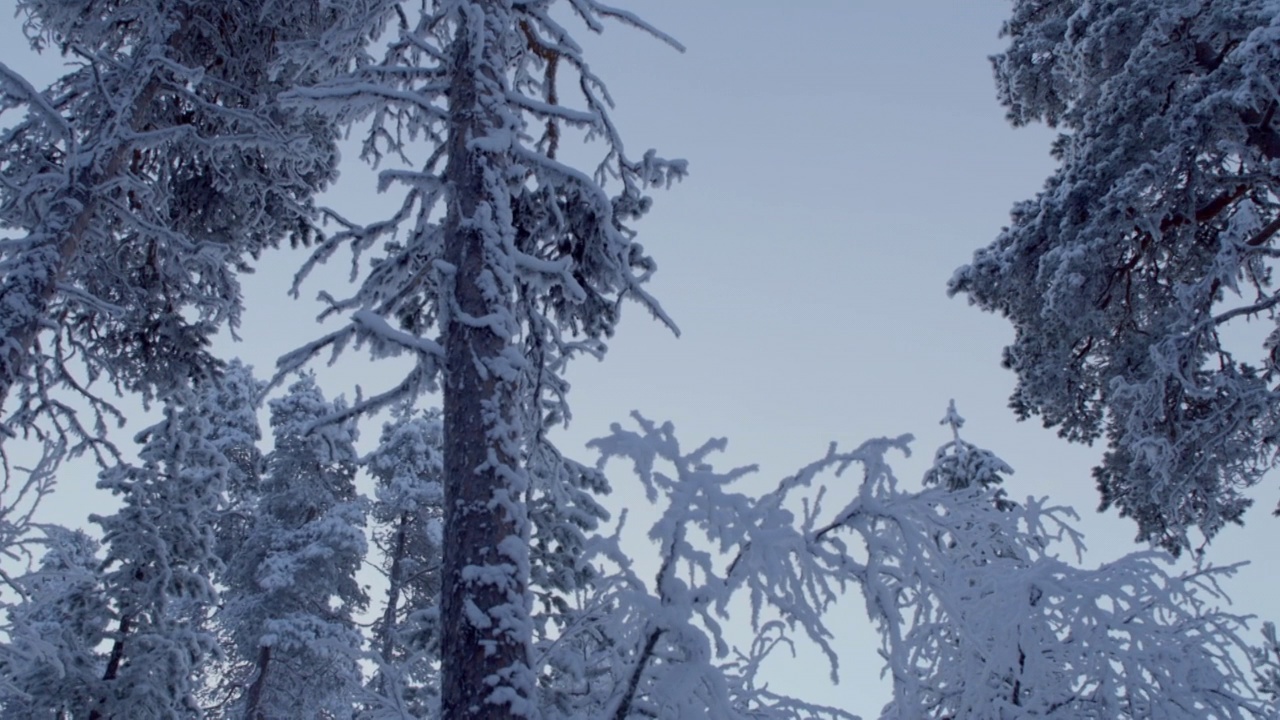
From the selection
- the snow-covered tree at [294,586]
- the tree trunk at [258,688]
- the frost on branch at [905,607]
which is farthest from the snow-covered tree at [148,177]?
the tree trunk at [258,688]

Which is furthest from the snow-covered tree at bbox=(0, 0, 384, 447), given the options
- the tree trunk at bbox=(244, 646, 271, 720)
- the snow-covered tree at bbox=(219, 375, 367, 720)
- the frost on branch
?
the tree trunk at bbox=(244, 646, 271, 720)

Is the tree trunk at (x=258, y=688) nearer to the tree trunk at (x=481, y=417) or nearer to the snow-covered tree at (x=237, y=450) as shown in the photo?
the snow-covered tree at (x=237, y=450)

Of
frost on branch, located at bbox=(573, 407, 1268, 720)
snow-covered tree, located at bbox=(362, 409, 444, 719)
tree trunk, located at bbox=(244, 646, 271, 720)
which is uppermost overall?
snow-covered tree, located at bbox=(362, 409, 444, 719)

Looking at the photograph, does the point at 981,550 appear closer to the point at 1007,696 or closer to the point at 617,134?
the point at 1007,696

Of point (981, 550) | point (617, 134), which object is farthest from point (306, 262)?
point (981, 550)

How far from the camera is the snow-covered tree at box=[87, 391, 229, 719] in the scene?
10.4 m

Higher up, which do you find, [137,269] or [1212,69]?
[1212,69]

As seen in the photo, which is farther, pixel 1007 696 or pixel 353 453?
pixel 353 453

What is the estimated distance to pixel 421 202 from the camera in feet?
20.0

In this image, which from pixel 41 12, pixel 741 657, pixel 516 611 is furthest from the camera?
pixel 41 12

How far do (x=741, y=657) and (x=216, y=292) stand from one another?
873 centimetres

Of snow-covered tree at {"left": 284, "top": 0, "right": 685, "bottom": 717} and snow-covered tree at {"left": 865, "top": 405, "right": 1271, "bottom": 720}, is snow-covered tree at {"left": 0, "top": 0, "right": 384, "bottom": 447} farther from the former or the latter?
snow-covered tree at {"left": 865, "top": 405, "right": 1271, "bottom": 720}

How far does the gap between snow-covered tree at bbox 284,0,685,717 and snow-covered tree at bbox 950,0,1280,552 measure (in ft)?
21.6

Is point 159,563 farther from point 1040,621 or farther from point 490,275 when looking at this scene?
point 1040,621
